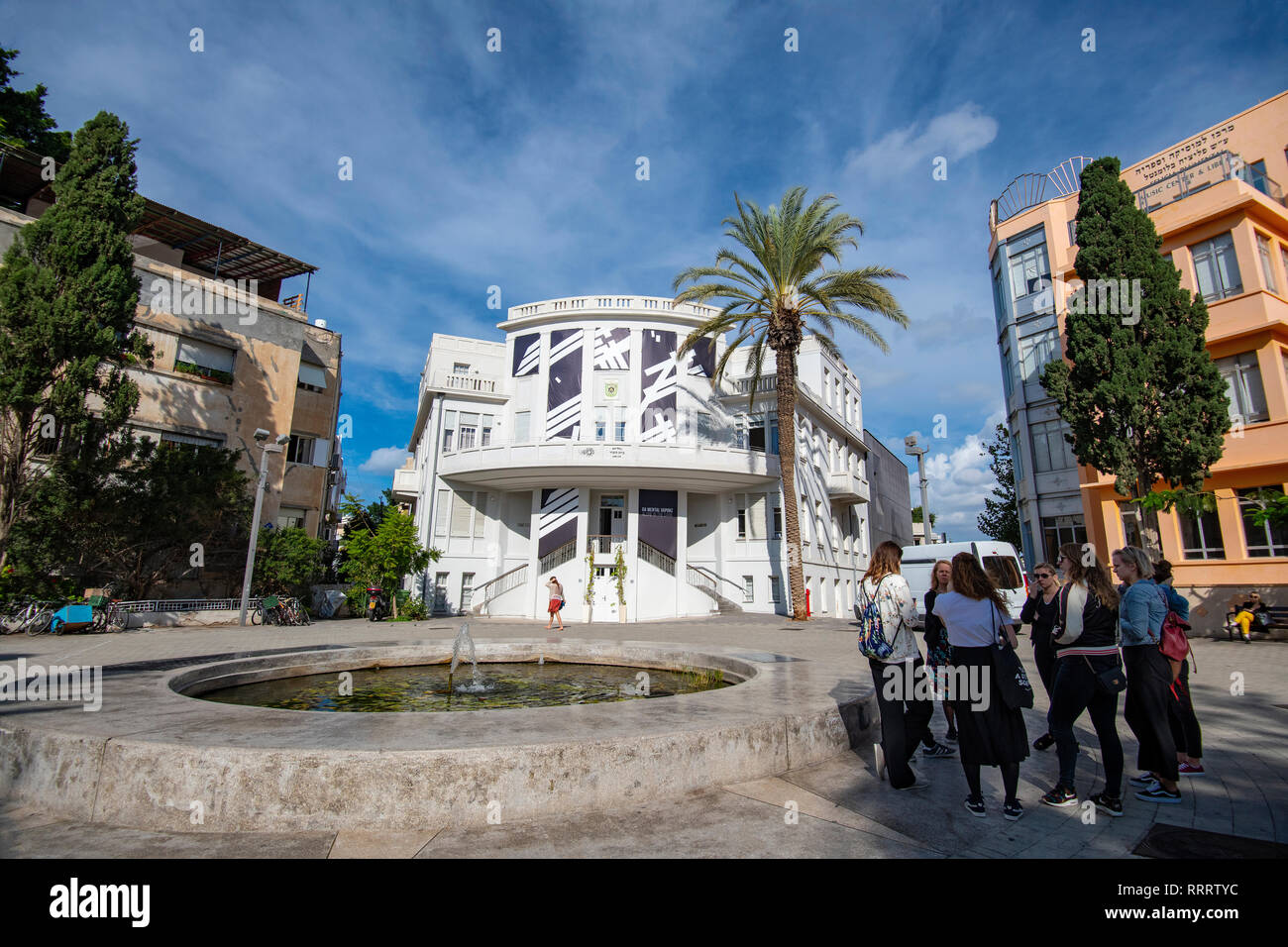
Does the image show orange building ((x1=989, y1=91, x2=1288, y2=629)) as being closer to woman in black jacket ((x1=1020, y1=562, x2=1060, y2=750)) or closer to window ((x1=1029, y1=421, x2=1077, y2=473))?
window ((x1=1029, y1=421, x2=1077, y2=473))

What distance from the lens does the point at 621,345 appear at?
28.2 metres

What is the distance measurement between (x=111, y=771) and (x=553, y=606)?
49.3 feet

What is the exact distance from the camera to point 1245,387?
57.8ft

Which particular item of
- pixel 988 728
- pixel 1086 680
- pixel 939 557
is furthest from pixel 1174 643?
pixel 939 557

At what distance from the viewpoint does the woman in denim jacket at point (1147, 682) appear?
411cm

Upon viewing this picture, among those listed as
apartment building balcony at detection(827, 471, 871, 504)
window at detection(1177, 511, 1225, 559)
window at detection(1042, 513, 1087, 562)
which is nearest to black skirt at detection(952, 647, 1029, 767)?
window at detection(1177, 511, 1225, 559)

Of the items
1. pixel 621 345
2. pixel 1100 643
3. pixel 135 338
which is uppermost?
pixel 621 345

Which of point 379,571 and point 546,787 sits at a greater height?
point 379,571

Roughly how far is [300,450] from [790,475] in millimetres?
21296
